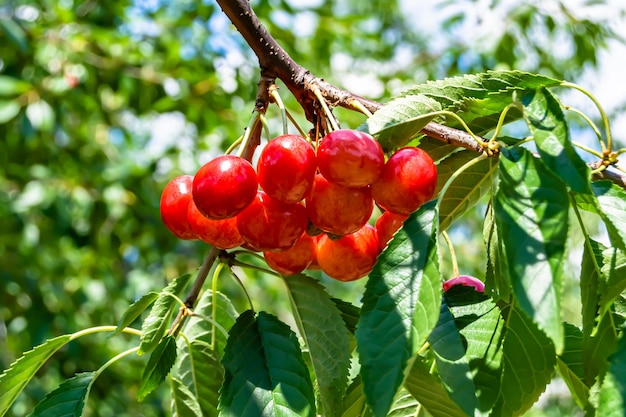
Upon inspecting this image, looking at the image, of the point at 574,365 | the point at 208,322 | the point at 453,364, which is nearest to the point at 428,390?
the point at 453,364

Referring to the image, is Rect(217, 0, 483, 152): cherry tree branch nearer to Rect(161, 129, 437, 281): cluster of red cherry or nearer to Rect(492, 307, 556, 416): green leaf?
Rect(161, 129, 437, 281): cluster of red cherry

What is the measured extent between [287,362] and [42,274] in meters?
2.52

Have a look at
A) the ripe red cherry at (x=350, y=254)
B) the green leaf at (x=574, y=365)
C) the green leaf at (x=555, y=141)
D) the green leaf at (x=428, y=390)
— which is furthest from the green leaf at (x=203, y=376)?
the green leaf at (x=555, y=141)

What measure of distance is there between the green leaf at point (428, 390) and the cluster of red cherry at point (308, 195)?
0.17 metres

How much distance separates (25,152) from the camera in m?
3.18

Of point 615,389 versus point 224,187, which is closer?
point 615,389

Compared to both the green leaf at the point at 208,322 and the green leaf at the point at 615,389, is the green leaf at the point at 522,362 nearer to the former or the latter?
the green leaf at the point at 615,389

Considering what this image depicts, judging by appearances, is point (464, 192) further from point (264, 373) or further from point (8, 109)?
point (8, 109)

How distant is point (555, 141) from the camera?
653mm

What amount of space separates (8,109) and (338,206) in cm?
233

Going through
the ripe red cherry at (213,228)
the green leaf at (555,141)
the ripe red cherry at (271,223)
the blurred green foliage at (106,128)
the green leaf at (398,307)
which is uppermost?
the blurred green foliage at (106,128)

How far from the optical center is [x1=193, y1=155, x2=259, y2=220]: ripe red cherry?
31.8 inches

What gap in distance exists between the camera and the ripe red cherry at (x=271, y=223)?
0.83 meters

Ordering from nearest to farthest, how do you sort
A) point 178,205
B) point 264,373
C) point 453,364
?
point 453,364
point 264,373
point 178,205
